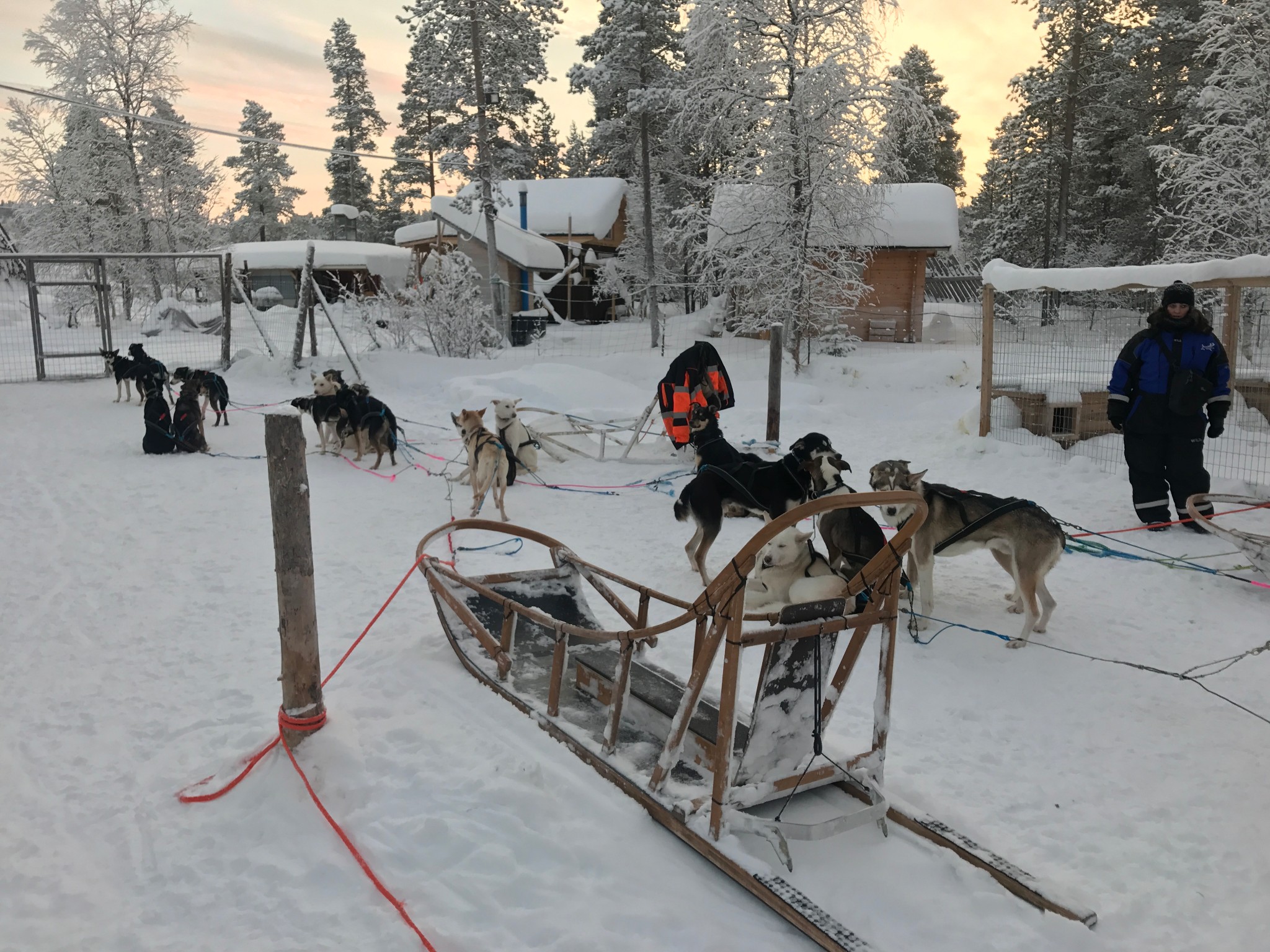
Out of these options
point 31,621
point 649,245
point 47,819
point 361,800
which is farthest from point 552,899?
point 649,245

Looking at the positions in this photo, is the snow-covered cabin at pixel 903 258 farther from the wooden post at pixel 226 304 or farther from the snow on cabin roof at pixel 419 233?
the snow on cabin roof at pixel 419 233

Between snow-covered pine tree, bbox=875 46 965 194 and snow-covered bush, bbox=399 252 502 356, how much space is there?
7.21 m

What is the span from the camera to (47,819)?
2.84 m

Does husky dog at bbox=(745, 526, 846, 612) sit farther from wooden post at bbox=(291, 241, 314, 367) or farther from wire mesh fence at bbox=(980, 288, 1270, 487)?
wooden post at bbox=(291, 241, 314, 367)

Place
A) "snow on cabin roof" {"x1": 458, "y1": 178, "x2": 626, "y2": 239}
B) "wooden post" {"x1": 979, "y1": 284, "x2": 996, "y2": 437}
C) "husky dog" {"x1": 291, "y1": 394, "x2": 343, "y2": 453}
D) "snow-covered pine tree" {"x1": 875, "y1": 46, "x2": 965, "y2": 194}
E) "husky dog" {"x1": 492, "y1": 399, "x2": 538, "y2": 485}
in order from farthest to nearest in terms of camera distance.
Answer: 1. "snow on cabin roof" {"x1": 458, "y1": 178, "x2": 626, "y2": 239}
2. "snow-covered pine tree" {"x1": 875, "y1": 46, "x2": 965, "y2": 194}
3. "wooden post" {"x1": 979, "y1": 284, "x2": 996, "y2": 437}
4. "husky dog" {"x1": 291, "y1": 394, "x2": 343, "y2": 453}
5. "husky dog" {"x1": 492, "y1": 399, "x2": 538, "y2": 485}

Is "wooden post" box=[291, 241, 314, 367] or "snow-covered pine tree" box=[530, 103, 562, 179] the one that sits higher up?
"snow-covered pine tree" box=[530, 103, 562, 179]

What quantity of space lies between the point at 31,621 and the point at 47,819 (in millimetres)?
2025

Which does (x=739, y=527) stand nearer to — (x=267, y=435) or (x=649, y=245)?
(x=267, y=435)

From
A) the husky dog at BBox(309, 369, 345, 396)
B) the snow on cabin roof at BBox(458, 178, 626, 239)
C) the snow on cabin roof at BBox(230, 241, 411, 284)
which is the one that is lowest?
the husky dog at BBox(309, 369, 345, 396)

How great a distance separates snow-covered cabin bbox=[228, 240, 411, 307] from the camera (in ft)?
94.8

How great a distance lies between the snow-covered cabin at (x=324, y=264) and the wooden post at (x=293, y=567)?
2598cm

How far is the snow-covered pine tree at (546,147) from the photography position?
40.9 m

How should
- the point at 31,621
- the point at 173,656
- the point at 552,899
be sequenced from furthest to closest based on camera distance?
the point at 31,621 < the point at 173,656 < the point at 552,899

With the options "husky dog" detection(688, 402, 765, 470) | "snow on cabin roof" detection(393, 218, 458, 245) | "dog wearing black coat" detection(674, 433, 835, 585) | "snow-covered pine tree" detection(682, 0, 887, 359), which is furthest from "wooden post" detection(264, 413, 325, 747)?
"snow on cabin roof" detection(393, 218, 458, 245)
